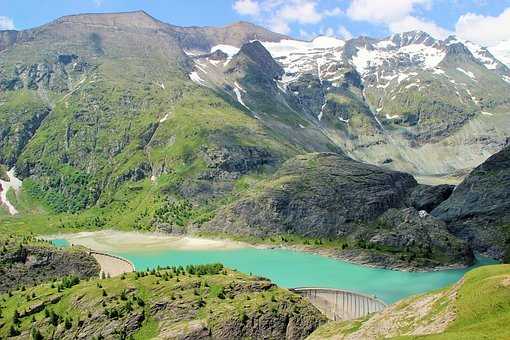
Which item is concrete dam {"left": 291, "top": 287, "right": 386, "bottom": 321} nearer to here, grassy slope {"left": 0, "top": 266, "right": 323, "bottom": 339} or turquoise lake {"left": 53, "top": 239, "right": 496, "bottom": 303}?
grassy slope {"left": 0, "top": 266, "right": 323, "bottom": 339}

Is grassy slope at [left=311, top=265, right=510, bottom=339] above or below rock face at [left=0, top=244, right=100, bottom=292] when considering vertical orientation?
above

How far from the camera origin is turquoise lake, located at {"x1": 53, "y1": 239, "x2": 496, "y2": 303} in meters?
124

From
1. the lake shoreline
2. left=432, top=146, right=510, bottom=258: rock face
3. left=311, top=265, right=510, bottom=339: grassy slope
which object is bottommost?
the lake shoreline

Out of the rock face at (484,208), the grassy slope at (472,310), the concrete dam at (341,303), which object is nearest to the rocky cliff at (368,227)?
the rock face at (484,208)

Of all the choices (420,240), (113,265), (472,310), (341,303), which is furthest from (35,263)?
(420,240)

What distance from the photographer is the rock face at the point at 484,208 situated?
16050cm

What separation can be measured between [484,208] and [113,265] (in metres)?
118

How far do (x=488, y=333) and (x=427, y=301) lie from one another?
66.8 feet

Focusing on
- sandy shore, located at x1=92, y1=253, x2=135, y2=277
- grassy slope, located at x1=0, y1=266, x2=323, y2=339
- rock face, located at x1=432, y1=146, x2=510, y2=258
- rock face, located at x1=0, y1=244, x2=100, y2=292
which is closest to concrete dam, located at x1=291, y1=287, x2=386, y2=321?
grassy slope, located at x1=0, y1=266, x2=323, y2=339

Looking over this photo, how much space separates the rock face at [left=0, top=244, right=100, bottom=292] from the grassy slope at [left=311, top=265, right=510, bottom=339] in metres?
69.7

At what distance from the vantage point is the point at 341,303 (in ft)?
321

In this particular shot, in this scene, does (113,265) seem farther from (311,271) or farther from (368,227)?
(368,227)

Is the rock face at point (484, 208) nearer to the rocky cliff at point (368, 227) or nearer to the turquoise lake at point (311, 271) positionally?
the rocky cliff at point (368, 227)

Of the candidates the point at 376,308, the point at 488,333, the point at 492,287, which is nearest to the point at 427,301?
the point at 492,287
